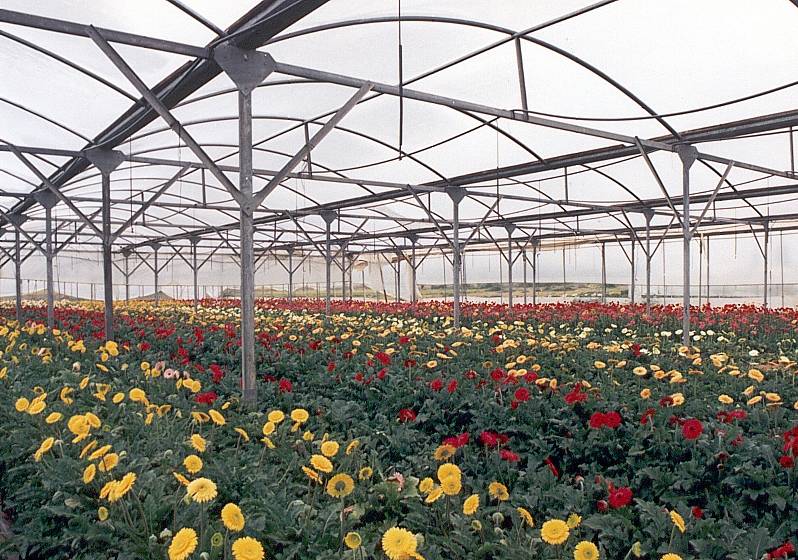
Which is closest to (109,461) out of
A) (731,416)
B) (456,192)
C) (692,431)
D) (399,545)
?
(399,545)

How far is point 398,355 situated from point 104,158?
4602mm

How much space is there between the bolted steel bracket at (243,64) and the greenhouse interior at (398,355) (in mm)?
18

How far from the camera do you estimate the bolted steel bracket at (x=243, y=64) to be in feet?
14.4

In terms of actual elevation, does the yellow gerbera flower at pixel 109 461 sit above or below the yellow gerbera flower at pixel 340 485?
above

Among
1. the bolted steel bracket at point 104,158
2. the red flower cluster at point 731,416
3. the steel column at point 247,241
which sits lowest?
the red flower cluster at point 731,416

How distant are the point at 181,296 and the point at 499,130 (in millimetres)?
33001

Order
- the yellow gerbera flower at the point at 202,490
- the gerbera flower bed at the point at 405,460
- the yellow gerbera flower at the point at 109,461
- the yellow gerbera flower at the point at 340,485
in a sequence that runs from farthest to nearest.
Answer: the yellow gerbera flower at the point at 109,461 < the yellow gerbera flower at the point at 340,485 < the gerbera flower bed at the point at 405,460 < the yellow gerbera flower at the point at 202,490

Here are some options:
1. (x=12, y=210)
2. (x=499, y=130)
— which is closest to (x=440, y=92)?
(x=499, y=130)

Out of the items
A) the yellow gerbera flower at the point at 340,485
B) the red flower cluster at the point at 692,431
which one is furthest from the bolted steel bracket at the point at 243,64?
the red flower cluster at the point at 692,431

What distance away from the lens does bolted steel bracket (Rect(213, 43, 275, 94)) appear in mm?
4391

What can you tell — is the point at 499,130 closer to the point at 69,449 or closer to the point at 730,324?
the point at 730,324

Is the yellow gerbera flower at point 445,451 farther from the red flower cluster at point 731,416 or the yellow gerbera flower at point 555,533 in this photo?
the red flower cluster at point 731,416

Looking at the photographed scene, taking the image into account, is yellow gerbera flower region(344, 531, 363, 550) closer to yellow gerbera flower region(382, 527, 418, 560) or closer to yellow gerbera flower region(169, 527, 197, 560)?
yellow gerbera flower region(382, 527, 418, 560)

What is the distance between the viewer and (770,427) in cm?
378
